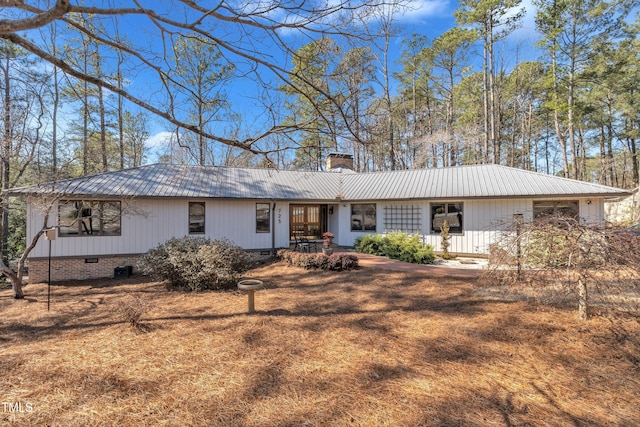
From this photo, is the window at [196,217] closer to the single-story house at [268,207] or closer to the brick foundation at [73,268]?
A: the single-story house at [268,207]

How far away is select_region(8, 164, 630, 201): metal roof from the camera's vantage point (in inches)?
385

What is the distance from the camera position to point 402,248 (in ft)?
34.3

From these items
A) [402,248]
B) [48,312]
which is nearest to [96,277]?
[48,312]

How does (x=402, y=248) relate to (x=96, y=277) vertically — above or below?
above

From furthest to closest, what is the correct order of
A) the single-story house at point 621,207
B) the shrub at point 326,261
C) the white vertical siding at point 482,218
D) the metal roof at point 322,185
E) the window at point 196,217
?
1. the single-story house at point 621,207
2. the window at point 196,217
3. the white vertical siding at point 482,218
4. the metal roof at point 322,185
5. the shrub at point 326,261

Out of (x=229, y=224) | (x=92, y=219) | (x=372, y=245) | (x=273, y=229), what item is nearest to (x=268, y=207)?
(x=273, y=229)

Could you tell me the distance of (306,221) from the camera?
14.3 metres

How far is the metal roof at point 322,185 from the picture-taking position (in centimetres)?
977

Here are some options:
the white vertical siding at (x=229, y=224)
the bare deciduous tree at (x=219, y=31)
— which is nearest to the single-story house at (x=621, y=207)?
the white vertical siding at (x=229, y=224)

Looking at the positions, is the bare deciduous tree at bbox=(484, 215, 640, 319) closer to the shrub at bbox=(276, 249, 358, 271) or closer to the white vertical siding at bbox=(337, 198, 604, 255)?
the shrub at bbox=(276, 249, 358, 271)

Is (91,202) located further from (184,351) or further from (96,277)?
(184,351)

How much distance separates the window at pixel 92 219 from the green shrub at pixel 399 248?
9302mm

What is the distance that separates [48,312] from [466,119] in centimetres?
2287

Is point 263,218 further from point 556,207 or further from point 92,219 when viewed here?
point 556,207
